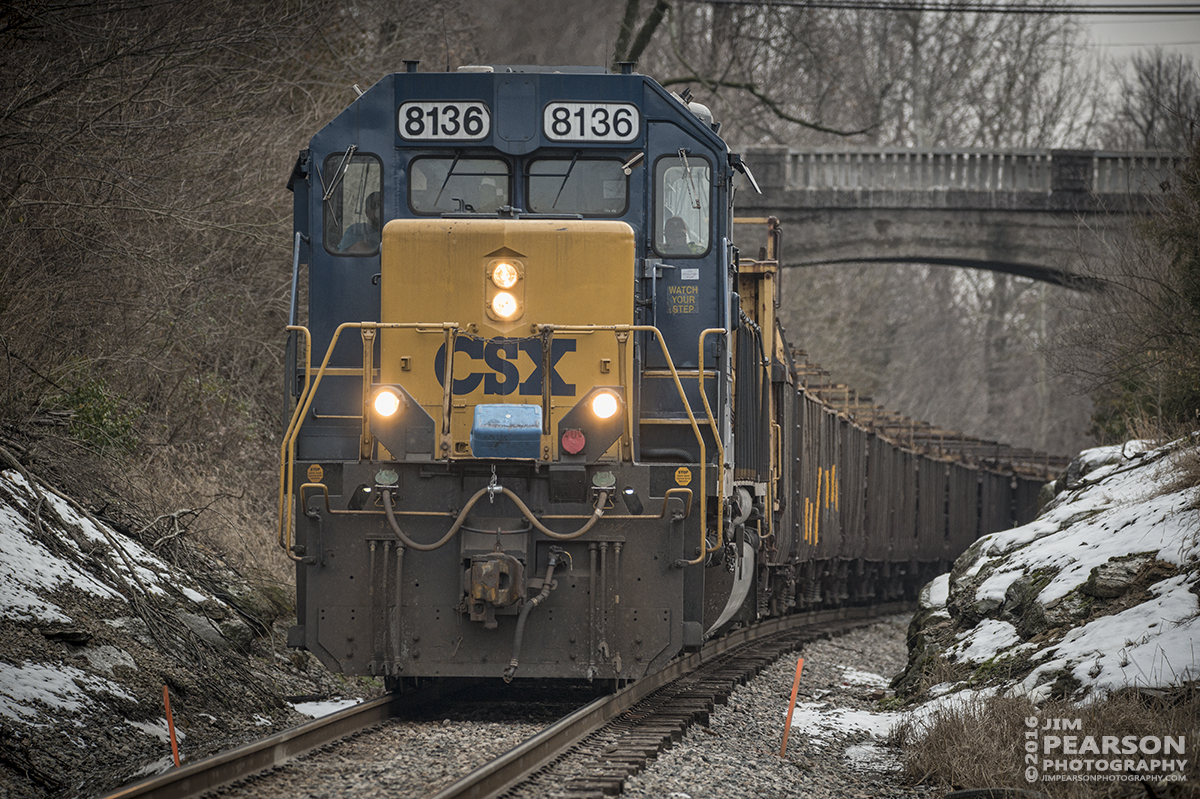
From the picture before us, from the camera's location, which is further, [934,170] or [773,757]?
[934,170]

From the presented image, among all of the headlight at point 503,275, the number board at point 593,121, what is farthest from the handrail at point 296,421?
the number board at point 593,121

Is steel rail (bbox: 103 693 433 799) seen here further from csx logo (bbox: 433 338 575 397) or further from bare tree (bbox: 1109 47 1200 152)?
bare tree (bbox: 1109 47 1200 152)

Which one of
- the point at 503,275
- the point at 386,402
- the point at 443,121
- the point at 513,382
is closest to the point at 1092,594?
the point at 513,382

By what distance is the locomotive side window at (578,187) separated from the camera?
26.1 feet

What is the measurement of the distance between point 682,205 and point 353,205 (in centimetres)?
215

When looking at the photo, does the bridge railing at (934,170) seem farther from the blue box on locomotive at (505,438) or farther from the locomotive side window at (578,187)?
the blue box on locomotive at (505,438)

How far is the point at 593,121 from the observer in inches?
314

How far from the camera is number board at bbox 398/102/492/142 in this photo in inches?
313

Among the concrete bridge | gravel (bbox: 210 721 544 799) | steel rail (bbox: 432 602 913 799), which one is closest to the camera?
steel rail (bbox: 432 602 913 799)

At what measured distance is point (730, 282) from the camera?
8570 millimetres

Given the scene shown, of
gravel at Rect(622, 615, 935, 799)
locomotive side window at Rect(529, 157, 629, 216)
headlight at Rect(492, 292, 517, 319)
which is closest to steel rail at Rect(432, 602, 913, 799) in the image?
gravel at Rect(622, 615, 935, 799)

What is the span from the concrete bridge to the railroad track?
15697 mm

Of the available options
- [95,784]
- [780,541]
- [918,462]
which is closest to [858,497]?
[918,462]

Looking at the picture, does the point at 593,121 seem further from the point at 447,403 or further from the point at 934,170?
the point at 934,170
